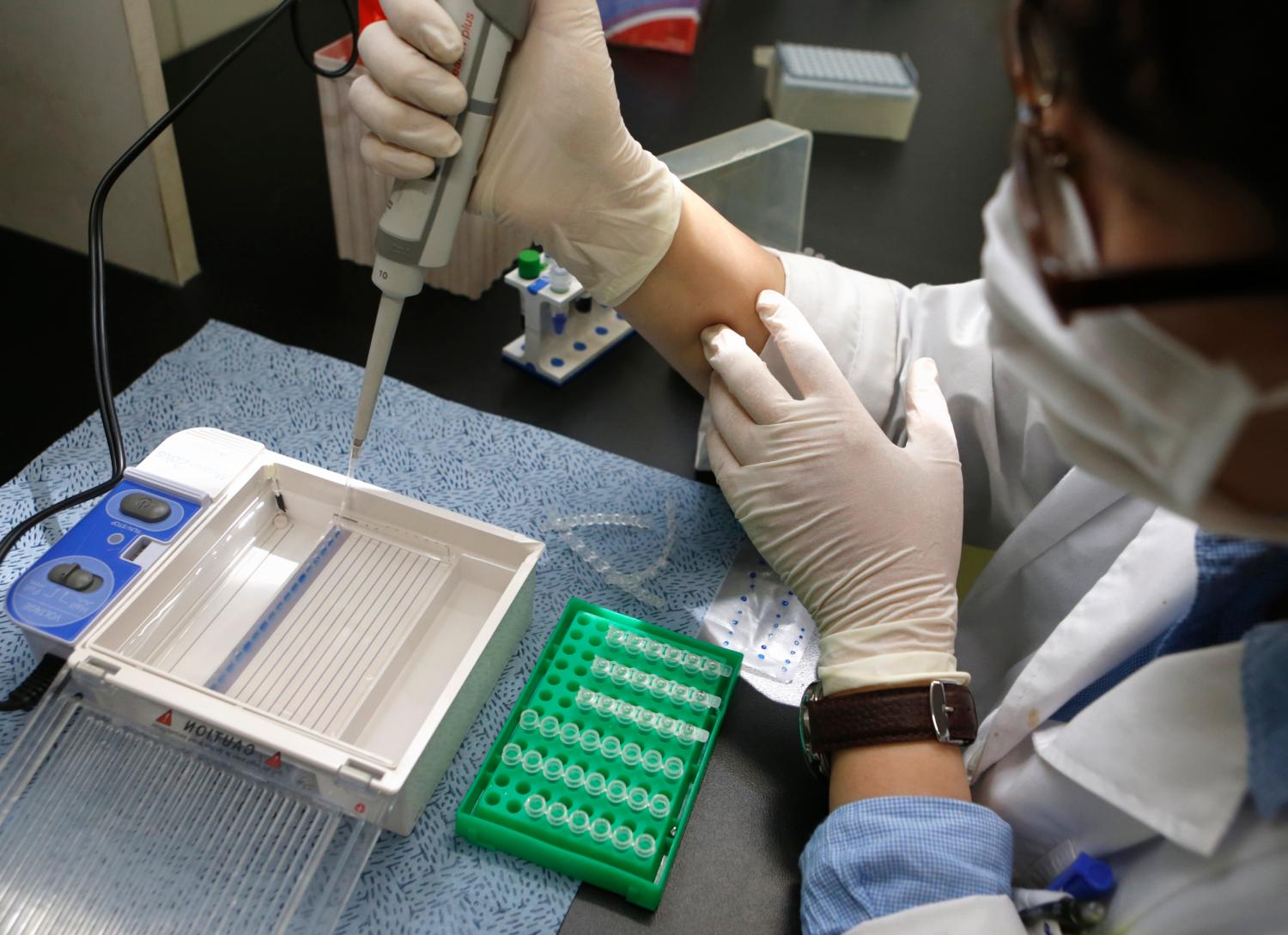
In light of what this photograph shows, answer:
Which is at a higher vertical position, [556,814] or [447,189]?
[447,189]

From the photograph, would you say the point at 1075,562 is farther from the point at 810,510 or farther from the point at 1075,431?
the point at 1075,431

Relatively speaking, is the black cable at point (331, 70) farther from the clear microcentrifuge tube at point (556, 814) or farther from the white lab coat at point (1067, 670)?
the clear microcentrifuge tube at point (556, 814)

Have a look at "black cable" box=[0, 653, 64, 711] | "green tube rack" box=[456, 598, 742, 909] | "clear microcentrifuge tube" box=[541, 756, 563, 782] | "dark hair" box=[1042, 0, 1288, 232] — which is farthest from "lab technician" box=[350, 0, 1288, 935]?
"black cable" box=[0, 653, 64, 711]

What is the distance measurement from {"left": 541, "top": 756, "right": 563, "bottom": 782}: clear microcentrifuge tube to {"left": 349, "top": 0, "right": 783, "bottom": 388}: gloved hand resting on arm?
1.56ft

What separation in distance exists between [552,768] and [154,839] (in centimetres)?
33

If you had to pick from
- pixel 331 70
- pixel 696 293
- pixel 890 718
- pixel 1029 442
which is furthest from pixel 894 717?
pixel 331 70

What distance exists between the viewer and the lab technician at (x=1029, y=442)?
399 millimetres

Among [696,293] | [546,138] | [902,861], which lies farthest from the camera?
[696,293]

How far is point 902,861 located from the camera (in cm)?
68

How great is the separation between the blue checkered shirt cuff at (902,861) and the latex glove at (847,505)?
0.40 ft

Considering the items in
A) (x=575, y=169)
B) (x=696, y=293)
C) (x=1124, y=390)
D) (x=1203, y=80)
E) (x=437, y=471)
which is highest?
(x=1203, y=80)

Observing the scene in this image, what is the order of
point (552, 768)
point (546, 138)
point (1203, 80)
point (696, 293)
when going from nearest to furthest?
point (1203, 80)
point (552, 768)
point (546, 138)
point (696, 293)

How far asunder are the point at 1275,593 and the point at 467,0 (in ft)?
2.62

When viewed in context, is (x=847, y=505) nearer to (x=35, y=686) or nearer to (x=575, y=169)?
(x=575, y=169)
